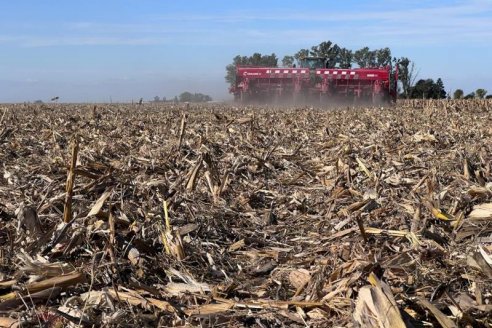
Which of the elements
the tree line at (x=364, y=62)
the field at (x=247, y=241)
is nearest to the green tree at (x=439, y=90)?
the tree line at (x=364, y=62)

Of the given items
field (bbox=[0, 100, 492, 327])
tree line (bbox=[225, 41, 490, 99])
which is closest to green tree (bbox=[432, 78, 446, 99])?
tree line (bbox=[225, 41, 490, 99])

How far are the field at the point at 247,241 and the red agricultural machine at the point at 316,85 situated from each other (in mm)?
16669

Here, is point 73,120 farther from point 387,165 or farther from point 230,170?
point 387,165

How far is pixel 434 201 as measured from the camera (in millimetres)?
3859

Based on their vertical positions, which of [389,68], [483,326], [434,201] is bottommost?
[483,326]

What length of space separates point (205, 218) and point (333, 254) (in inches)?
39.2

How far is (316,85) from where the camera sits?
74.5ft

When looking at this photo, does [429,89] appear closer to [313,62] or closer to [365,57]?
[313,62]

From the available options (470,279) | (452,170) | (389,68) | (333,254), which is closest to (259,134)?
(452,170)

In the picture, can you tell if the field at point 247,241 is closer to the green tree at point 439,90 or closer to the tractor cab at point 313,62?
the tractor cab at point 313,62

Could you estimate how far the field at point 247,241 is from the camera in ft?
8.34

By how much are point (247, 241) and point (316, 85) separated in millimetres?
19537

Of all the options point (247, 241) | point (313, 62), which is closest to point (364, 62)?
point (313, 62)

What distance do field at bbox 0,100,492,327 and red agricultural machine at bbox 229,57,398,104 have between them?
16.7m
